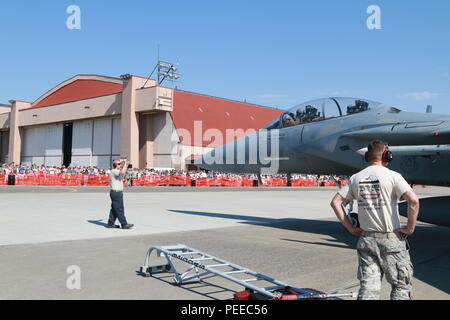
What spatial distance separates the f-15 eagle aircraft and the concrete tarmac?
1571 millimetres

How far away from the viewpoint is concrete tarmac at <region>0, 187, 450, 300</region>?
4.77 meters

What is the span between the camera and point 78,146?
53062mm

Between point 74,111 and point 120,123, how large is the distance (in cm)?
854

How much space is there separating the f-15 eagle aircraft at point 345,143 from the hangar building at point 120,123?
3252 centimetres

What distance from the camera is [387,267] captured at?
11.5 feet

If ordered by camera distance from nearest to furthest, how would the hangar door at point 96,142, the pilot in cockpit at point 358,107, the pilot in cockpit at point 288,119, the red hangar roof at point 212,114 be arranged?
the pilot in cockpit at point 358,107, the pilot in cockpit at point 288,119, the red hangar roof at point 212,114, the hangar door at point 96,142

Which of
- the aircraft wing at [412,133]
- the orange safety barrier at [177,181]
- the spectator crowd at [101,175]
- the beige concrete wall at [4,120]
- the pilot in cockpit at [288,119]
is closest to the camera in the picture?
the aircraft wing at [412,133]

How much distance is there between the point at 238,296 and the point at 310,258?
2962 millimetres

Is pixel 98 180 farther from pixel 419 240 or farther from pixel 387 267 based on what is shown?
pixel 387 267

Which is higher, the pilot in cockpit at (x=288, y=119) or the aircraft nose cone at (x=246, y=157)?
the pilot in cockpit at (x=288, y=119)

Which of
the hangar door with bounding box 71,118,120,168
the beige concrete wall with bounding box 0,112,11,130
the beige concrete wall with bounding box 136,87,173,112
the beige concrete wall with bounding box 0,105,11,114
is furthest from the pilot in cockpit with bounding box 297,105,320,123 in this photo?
the beige concrete wall with bounding box 0,105,11,114

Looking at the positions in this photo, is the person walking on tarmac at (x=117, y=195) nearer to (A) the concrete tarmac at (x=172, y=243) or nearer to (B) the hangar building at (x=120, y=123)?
(A) the concrete tarmac at (x=172, y=243)

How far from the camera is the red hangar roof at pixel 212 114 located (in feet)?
146

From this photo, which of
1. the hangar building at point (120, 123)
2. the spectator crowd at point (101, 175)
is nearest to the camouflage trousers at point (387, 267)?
the spectator crowd at point (101, 175)
